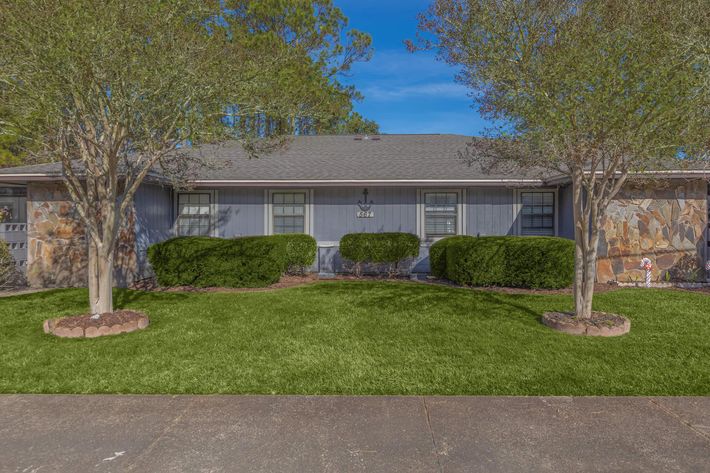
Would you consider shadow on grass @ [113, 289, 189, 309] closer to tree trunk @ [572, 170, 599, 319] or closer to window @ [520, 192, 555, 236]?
tree trunk @ [572, 170, 599, 319]

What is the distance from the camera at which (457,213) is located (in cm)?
A: 1307

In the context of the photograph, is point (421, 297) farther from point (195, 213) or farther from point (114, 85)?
point (195, 213)

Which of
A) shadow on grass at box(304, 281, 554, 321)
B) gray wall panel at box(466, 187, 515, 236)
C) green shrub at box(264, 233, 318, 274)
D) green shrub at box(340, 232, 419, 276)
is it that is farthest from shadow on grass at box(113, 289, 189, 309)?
gray wall panel at box(466, 187, 515, 236)

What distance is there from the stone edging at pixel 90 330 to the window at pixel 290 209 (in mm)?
6669

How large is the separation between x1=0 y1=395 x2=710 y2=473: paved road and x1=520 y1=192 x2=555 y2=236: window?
357 inches

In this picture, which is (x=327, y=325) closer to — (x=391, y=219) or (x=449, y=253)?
A: (x=449, y=253)

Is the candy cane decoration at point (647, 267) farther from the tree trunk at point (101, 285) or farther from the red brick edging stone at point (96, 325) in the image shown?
the tree trunk at point (101, 285)

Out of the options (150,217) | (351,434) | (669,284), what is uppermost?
→ (150,217)

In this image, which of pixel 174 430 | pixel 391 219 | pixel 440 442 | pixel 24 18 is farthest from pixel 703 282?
pixel 24 18

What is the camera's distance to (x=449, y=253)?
1113cm

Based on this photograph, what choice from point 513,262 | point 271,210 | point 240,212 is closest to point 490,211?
point 513,262

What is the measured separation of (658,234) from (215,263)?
10.9 m

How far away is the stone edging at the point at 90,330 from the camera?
258 inches

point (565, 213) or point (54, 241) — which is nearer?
point (54, 241)
